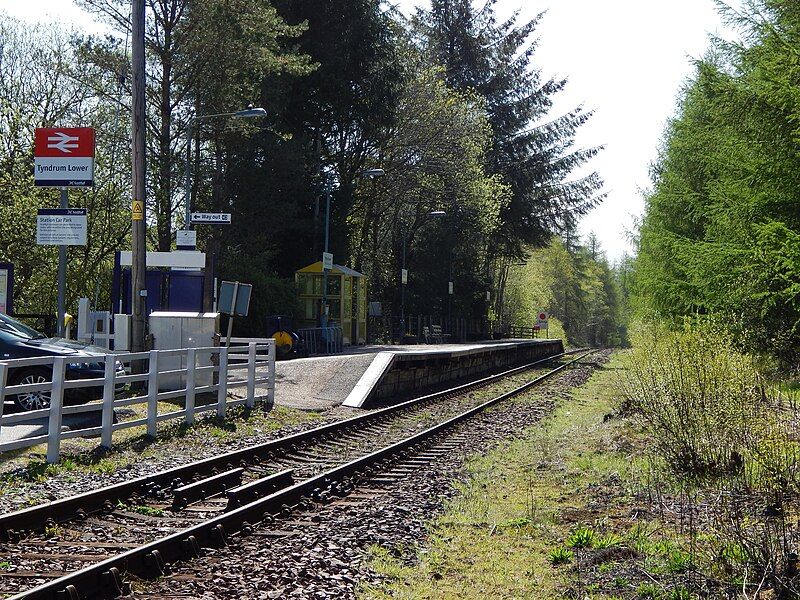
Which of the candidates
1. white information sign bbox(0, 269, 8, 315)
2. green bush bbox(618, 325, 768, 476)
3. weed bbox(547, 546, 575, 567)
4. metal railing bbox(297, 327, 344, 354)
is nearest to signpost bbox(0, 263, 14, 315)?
white information sign bbox(0, 269, 8, 315)

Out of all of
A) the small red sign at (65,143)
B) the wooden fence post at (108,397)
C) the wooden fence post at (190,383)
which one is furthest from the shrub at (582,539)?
the small red sign at (65,143)

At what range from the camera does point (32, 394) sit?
14.1 metres

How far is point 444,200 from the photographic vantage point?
164ft

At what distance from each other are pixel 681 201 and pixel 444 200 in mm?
24122

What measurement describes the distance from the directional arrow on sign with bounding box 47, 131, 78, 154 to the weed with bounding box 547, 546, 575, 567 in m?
13.4

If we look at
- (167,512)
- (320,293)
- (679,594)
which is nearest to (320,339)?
(320,293)

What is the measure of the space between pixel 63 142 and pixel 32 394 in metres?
5.54

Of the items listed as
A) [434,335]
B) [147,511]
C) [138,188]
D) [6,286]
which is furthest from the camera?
[434,335]

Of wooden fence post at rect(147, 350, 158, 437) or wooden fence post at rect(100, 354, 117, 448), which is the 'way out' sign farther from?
wooden fence post at rect(100, 354, 117, 448)

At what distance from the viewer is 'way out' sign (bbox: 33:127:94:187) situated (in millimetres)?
17484

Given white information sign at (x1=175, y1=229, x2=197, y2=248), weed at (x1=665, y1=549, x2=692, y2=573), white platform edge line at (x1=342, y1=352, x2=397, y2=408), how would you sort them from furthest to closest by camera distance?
white information sign at (x1=175, y1=229, x2=197, y2=248), white platform edge line at (x1=342, y1=352, x2=397, y2=408), weed at (x1=665, y1=549, x2=692, y2=573)

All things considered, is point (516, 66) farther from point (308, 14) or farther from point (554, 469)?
point (554, 469)

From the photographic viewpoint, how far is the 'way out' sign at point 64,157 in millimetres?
17484

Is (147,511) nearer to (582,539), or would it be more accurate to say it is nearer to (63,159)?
(582,539)
